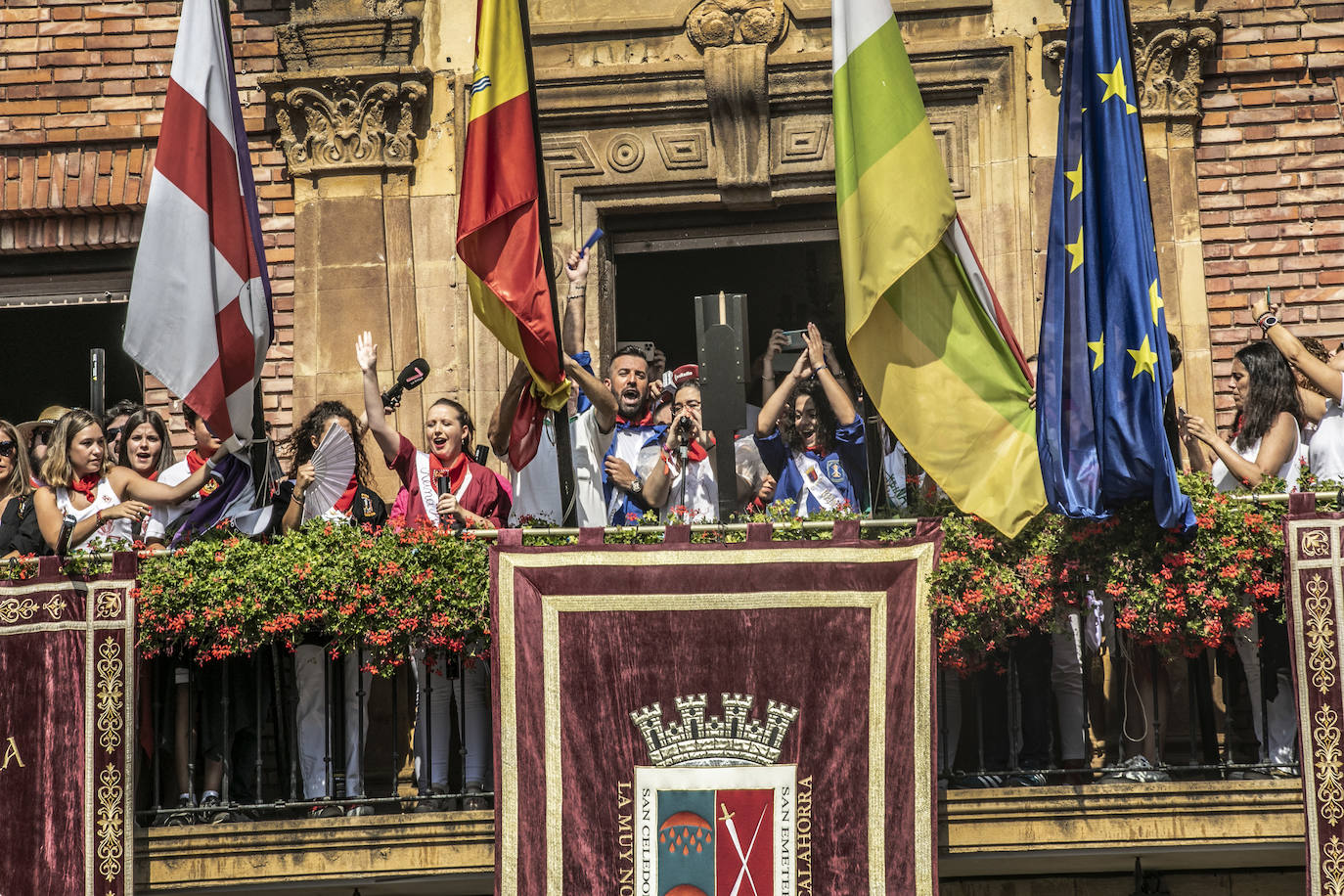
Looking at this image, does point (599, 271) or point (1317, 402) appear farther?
point (599, 271)

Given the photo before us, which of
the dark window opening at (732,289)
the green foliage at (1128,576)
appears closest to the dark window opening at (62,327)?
the dark window opening at (732,289)

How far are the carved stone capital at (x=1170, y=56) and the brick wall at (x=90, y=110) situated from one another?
4.67 meters

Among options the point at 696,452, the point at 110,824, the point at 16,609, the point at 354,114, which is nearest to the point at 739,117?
the point at 354,114

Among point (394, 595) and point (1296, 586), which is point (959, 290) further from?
point (394, 595)

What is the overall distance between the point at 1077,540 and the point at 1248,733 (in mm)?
2201

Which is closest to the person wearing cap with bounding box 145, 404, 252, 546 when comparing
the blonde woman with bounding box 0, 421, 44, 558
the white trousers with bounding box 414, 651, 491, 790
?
the blonde woman with bounding box 0, 421, 44, 558

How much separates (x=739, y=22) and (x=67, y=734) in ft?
18.1

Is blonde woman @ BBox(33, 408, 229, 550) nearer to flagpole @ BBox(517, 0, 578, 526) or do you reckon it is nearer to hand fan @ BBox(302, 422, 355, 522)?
hand fan @ BBox(302, 422, 355, 522)

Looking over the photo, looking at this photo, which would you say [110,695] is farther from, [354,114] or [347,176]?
[354,114]

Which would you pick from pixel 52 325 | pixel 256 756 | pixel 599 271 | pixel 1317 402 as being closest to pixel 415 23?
pixel 599 271

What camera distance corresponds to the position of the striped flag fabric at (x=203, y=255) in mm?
9695

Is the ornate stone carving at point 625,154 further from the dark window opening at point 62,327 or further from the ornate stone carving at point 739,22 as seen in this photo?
the dark window opening at point 62,327

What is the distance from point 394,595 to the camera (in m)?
8.91

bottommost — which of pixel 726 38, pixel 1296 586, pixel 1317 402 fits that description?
pixel 1296 586
